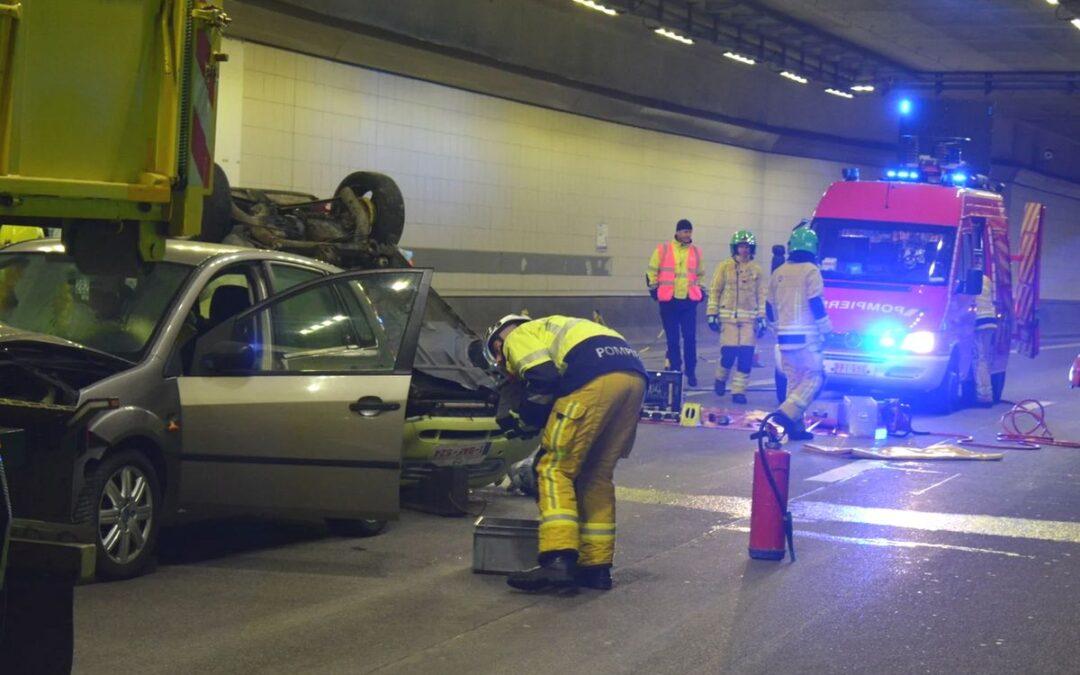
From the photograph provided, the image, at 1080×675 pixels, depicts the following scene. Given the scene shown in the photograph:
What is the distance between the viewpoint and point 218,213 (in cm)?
1048

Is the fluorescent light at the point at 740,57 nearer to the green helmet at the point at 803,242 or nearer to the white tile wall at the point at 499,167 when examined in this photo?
the white tile wall at the point at 499,167

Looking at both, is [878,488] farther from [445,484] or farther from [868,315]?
[868,315]

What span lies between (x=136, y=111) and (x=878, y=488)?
7262mm

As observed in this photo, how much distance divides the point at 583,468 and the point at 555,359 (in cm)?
59

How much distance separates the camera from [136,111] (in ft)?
19.0

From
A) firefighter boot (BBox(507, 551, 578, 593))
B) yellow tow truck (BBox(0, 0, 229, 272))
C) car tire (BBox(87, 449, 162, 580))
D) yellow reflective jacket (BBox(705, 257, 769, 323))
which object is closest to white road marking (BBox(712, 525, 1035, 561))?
firefighter boot (BBox(507, 551, 578, 593))

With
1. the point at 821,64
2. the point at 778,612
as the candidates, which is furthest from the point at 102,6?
the point at 821,64

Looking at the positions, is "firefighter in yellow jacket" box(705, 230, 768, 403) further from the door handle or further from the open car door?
the door handle

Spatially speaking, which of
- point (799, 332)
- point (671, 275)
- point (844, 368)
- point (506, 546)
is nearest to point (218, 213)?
point (506, 546)

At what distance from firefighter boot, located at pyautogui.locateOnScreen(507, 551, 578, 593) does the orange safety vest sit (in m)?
11.4

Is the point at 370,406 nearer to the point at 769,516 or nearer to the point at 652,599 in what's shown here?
the point at 652,599

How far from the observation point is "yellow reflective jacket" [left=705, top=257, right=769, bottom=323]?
17.8 metres

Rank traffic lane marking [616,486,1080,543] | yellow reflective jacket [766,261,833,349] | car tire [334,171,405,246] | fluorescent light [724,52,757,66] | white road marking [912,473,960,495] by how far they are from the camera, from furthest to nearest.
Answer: fluorescent light [724,52,757,66], yellow reflective jacket [766,261,833,349], car tire [334,171,405,246], white road marking [912,473,960,495], traffic lane marking [616,486,1080,543]

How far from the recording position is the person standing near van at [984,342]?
17750mm
